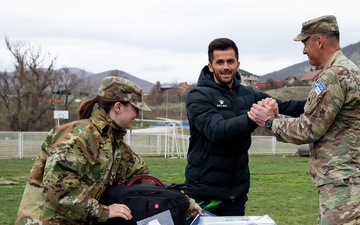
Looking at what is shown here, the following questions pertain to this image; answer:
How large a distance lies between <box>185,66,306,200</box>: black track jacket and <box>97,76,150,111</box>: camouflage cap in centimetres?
75

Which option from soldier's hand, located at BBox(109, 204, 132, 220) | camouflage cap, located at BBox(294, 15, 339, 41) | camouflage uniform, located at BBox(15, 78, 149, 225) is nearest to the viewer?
camouflage uniform, located at BBox(15, 78, 149, 225)

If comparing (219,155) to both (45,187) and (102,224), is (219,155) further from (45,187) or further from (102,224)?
(45,187)

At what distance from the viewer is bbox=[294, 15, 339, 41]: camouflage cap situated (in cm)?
368

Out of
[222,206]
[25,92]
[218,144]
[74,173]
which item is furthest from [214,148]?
[25,92]

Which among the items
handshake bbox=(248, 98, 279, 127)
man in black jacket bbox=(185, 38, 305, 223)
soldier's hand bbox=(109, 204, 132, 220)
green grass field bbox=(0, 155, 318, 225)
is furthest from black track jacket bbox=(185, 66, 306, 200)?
green grass field bbox=(0, 155, 318, 225)

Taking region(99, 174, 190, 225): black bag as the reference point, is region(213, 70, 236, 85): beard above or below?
above

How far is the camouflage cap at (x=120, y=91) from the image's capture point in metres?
3.41

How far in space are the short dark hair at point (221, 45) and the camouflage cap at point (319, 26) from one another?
0.66 meters

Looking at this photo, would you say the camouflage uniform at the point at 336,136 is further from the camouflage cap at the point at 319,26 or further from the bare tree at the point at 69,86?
the bare tree at the point at 69,86

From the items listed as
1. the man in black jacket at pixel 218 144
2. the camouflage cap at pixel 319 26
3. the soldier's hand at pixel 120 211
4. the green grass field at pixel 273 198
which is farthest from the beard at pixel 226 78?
the green grass field at pixel 273 198

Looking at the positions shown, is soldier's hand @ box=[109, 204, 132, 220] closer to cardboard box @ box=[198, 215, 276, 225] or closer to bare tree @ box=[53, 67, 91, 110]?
cardboard box @ box=[198, 215, 276, 225]

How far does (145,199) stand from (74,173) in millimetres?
462

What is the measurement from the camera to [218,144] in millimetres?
4117

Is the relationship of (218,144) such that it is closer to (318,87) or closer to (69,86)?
(318,87)
